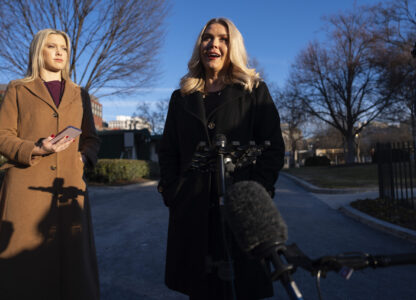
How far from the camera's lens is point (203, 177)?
6.44 feet

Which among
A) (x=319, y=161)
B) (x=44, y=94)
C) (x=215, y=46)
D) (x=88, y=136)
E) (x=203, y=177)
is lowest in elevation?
(x=319, y=161)

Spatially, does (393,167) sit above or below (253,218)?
below

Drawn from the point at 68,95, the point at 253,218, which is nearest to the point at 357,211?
the point at 68,95

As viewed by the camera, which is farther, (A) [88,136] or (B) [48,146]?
(A) [88,136]

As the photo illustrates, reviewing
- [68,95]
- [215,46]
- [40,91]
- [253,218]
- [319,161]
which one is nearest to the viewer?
[253,218]

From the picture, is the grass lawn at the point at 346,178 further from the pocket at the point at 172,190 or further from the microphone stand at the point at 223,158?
the microphone stand at the point at 223,158

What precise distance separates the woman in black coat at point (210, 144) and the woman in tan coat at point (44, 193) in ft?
2.54

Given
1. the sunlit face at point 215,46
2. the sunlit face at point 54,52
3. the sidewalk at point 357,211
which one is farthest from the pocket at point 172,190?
the sidewalk at point 357,211

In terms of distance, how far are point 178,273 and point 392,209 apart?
6674mm

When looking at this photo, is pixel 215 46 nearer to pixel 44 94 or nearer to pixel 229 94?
pixel 229 94

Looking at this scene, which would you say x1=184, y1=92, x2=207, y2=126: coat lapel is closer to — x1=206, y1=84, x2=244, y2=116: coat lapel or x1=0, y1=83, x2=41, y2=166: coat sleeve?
x1=206, y1=84, x2=244, y2=116: coat lapel

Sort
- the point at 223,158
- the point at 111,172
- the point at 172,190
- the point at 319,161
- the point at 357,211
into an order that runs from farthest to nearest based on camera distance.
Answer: the point at 319,161 < the point at 111,172 < the point at 357,211 < the point at 172,190 < the point at 223,158

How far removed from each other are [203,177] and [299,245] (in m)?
3.75

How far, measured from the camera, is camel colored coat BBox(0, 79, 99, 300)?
231 centimetres
